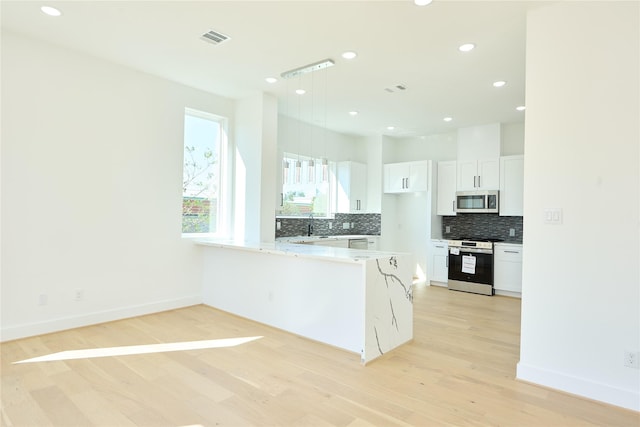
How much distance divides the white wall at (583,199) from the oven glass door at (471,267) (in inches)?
129

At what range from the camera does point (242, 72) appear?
165 inches

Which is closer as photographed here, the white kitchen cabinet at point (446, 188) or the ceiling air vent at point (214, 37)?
the ceiling air vent at point (214, 37)

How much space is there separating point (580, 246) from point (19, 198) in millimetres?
4820

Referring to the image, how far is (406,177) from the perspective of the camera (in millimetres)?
6980

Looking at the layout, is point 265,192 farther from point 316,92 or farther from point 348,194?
point 348,194

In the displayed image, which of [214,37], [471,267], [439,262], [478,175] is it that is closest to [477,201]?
[478,175]

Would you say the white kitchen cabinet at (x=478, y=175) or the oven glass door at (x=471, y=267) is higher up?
the white kitchen cabinet at (x=478, y=175)

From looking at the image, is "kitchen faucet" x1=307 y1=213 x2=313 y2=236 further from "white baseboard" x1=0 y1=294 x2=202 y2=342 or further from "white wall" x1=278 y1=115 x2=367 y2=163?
"white baseboard" x1=0 y1=294 x2=202 y2=342

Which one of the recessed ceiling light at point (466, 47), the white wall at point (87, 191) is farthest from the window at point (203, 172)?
the recessed ceiling light at point (466, 47)

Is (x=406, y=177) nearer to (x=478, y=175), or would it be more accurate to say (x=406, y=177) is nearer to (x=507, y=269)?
(x=478, y=175)

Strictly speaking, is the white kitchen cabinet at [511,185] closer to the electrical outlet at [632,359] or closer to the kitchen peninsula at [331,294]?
the kitchen peninsula at [331,294]

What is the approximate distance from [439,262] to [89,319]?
17.5 feet

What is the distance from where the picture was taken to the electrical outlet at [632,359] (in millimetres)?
2359

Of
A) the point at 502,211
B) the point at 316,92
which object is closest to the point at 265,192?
the point at 316,92
